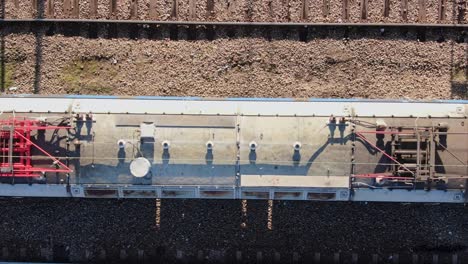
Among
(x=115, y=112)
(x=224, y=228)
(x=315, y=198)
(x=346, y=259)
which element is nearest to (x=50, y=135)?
(x=115, y=112)

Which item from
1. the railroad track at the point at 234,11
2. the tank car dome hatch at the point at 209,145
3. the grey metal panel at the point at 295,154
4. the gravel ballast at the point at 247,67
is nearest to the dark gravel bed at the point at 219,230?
the grey metal panel at the point at 295,154

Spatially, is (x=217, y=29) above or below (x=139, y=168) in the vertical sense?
above

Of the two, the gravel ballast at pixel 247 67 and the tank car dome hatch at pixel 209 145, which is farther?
the gravel ballast at pixel 247 67

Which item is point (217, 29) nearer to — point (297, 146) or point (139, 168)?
point (297, 146)

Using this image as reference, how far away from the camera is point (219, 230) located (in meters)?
13.7

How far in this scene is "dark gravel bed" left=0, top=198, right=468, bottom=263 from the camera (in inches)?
537

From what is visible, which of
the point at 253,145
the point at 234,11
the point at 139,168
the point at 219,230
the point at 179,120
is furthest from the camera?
the point at 234,11

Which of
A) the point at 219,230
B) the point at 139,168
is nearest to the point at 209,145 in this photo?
the point at 139,168

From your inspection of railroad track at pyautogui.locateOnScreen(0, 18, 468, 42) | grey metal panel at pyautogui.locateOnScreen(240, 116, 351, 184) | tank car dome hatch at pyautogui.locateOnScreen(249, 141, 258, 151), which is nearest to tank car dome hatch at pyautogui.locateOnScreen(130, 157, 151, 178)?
grey metal panel at pyautogui.locateOnScreen(240, 116, 351, 184)

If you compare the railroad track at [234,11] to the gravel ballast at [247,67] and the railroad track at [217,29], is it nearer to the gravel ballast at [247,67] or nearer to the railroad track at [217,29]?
the railroad track at [217,29]

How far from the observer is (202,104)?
40.0ft

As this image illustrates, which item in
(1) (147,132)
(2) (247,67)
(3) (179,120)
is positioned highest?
(2) (247,67)

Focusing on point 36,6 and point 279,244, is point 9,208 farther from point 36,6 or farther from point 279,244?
point 279,244

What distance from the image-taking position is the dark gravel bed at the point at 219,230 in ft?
44.7
